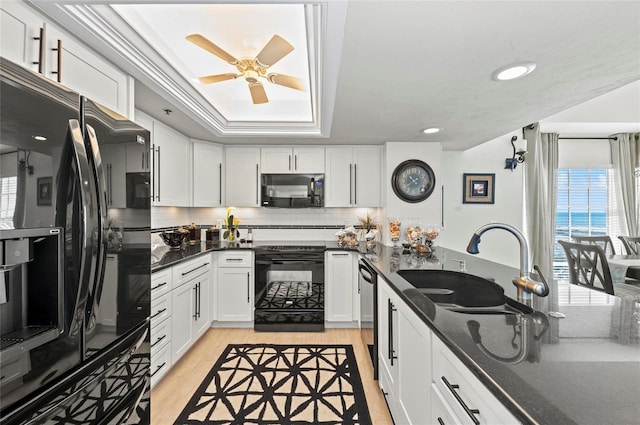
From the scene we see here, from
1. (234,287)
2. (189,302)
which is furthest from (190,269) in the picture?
(234,287)

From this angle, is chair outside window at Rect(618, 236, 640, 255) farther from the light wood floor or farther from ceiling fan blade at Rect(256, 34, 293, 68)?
ceiling fan blade at Rect(256, 34, 293, 68)

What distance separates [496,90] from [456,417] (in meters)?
2.11

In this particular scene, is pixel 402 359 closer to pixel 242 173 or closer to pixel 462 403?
pixel 462 403

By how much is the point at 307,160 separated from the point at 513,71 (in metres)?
2.39

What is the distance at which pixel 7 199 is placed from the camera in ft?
2.62

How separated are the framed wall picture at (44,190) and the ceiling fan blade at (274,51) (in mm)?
1314

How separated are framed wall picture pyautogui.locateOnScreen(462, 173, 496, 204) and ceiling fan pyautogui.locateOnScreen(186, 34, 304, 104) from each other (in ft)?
10.2

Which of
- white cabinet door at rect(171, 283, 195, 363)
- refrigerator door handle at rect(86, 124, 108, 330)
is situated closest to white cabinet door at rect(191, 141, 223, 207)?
white cabinet door at rect(171, 283, 195, 363)

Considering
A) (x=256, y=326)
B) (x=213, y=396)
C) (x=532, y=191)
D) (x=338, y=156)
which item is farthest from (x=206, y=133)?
(x=532, y=191)

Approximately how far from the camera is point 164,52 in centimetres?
195

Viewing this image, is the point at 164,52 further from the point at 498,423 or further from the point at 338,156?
the point at 498,423

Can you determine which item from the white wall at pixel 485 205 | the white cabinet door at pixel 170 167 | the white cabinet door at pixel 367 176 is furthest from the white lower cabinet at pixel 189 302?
the white wall at pixel 485 205

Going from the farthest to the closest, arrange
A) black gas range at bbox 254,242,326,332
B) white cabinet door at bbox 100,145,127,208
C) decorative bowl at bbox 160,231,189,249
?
black gas range at bbox 254,242,326,332 < decorative bowl at bbox 160,231,189,249 < white cabinet door at bbox 100,145,127,208

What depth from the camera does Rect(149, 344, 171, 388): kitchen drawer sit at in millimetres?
2076
